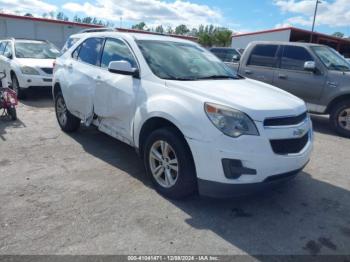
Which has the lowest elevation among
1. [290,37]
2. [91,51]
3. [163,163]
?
[163,163]

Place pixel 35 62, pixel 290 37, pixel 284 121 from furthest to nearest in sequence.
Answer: pixel 290 37 < pixel 35 62 < pixel 284 121

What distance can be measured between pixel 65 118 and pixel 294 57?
5.35 meters

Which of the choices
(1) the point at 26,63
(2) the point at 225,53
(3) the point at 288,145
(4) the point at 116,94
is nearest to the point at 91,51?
(4) the point at 116,94

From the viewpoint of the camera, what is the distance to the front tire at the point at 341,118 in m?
6.91

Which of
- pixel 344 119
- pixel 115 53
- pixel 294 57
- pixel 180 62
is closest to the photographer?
pixel 180 62

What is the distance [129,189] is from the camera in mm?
3961

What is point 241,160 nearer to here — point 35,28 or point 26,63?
point 26,63

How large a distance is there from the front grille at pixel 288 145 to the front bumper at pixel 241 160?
41 millimetres

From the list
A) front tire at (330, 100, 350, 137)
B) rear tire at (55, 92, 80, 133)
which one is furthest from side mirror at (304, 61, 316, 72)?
rear tire at (55, 92, 80, 133)

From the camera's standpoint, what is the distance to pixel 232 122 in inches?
124

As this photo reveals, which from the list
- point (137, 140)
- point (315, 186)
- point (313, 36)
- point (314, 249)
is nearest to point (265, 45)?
point (315, 186)

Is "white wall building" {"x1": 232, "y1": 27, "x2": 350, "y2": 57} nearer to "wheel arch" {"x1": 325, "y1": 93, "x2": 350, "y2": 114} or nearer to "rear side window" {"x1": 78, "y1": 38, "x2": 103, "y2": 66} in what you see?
"wheel arch" {"x1": 325, "y1": 93, "x2": 350, "y2": 114}

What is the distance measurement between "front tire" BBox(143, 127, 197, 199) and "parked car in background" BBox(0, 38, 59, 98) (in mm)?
6097

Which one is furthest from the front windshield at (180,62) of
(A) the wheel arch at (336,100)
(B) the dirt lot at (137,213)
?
(A) the wheel arch at (336,100)
